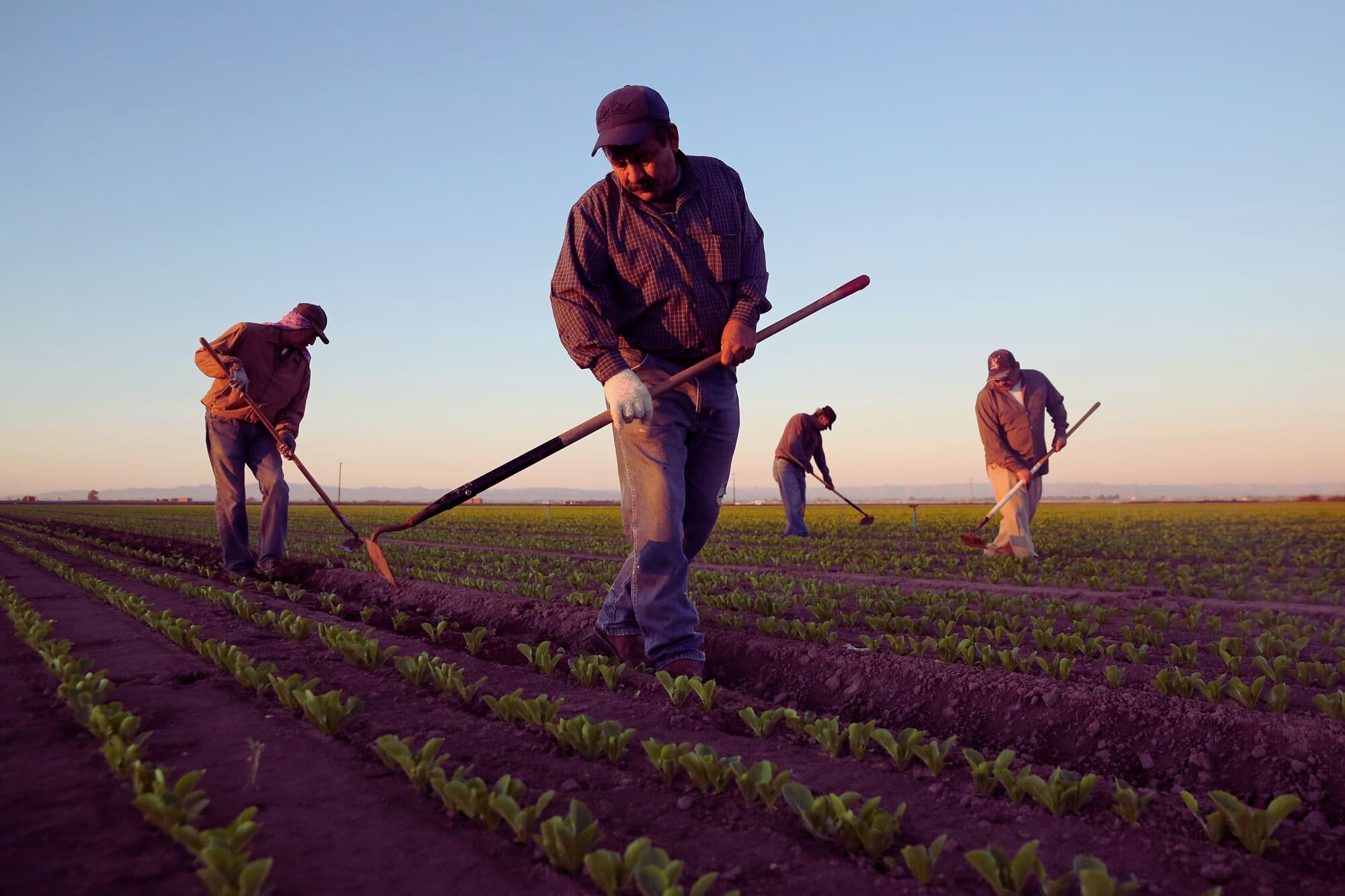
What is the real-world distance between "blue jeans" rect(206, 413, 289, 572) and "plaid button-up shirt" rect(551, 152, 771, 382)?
5183 mm

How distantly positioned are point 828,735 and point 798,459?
12.3 m

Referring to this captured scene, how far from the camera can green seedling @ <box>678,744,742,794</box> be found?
226cm

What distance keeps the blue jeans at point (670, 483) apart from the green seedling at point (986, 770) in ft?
5.04

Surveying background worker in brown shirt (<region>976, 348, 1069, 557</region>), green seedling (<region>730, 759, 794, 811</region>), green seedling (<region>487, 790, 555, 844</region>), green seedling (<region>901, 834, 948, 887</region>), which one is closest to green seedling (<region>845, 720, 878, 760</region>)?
green seedling (<region>730, 759, 794, 811</region>)

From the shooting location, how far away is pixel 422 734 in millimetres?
2660

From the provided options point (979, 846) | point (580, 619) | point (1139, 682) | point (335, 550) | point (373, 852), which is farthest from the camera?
point (335, 550)

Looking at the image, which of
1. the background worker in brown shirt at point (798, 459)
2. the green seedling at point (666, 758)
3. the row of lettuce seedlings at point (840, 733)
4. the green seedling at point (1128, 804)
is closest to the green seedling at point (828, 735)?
the row of lettuce seedlings at point (840, 733)

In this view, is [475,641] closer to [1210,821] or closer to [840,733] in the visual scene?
[840,733]

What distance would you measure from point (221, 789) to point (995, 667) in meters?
3.13

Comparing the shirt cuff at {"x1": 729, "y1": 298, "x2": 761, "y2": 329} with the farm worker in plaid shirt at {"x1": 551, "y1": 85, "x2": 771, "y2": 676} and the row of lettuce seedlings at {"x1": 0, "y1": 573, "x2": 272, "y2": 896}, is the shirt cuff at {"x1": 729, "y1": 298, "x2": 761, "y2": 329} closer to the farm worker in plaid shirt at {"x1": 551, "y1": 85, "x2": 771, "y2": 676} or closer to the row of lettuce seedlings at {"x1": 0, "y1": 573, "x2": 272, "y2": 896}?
the farm worker in plaid shirt at {"x1": 551, "y1": 85, "x2": 771, "y2": 676}

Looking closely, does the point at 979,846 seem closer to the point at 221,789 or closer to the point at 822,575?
the point at 221,789

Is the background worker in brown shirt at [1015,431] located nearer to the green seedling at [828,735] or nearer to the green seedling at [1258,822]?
the green seedling at [828,735]

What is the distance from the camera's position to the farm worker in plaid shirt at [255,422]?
7.76 m

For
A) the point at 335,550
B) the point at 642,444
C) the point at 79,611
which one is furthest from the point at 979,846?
the point at 335,550
